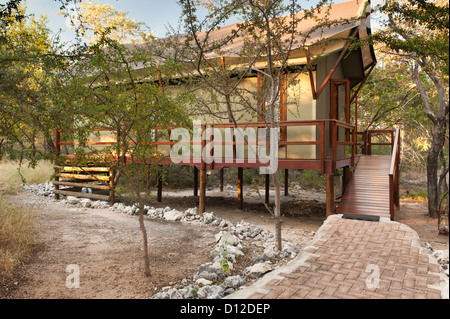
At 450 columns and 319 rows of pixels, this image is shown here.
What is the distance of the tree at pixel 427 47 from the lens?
6570 millimetres

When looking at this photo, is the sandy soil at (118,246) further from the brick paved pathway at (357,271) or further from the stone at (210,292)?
the brick paved pathway at (357,271)

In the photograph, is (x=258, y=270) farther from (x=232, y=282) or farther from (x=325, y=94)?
(x=325, y=94)

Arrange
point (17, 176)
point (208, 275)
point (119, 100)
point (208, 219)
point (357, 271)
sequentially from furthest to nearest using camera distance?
point (17, 176) → point (208, 219) → point (208, 275) → point (119, 100) → point (357, 271)

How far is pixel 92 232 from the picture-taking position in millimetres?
7277

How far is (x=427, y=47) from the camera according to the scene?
24.3 ft

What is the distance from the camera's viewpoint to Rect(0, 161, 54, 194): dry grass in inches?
478

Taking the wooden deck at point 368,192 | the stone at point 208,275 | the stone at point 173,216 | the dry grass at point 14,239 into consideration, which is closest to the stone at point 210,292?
the stone at point 208,275

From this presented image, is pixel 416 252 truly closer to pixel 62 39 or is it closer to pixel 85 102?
pixel 85 102

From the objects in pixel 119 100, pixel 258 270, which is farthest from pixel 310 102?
pixel 119 100

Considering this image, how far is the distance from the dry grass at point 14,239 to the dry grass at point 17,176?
16.9ft

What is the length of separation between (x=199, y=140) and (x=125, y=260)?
449 cm

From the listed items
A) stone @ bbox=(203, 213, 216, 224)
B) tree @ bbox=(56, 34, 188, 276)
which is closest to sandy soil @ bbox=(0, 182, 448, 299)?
stone @ bbox=(203, 213, 216, 224)

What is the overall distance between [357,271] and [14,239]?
609 centimetres
